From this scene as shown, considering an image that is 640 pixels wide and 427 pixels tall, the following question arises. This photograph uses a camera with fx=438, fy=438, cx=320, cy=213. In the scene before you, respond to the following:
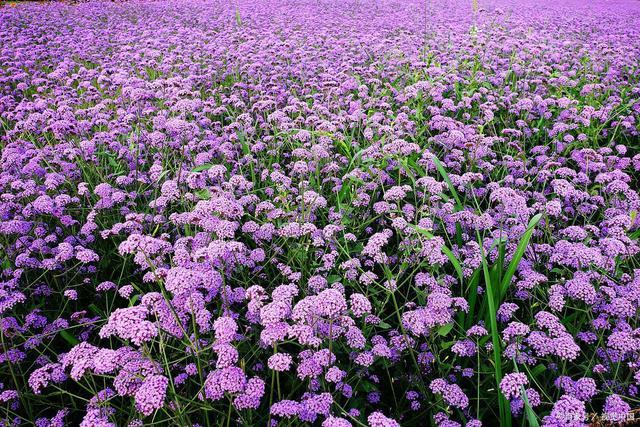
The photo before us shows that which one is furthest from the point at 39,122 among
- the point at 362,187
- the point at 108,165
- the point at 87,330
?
the point at 362,187

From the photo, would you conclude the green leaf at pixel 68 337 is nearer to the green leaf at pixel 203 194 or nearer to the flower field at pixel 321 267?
the flower field at pixel 321 267

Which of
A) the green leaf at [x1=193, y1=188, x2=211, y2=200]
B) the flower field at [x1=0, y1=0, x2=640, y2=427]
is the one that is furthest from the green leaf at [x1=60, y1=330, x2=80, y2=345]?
the green leaf at [x1=193, y1=188, x2=211, y2=200]

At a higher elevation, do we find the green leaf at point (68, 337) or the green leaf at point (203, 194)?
the green leaf at point (203, 194)

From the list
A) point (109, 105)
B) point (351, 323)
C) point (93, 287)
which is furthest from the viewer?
point (109, 105)

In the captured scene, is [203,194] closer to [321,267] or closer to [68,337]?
[321,267]

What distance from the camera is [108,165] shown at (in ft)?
14.2

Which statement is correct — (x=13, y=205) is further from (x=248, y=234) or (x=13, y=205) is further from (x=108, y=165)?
(x=248, y=234)

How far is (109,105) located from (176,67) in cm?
145

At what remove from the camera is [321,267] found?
9.30 feet

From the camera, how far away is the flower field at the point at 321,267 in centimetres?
200

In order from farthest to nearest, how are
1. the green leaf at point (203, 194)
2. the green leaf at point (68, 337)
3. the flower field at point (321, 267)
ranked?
the green leaf at point (203, 194), the green leaf at point (68, 337), the flower field at point (321, 267)

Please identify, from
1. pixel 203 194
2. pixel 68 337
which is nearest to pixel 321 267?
pixel 203 194

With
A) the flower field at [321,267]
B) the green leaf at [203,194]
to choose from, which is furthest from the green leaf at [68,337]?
the green leaf at [203,194]

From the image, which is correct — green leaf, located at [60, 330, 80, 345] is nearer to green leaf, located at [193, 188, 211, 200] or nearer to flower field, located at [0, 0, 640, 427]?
flower field, located at [0, 0, 640, 427]
